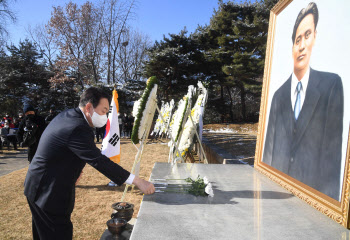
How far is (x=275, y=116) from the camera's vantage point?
2510 millimetres

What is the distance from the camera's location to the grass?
3.34 meters

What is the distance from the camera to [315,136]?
1.75 metres

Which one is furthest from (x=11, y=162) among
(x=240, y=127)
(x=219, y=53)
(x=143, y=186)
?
(x=219, y=53)

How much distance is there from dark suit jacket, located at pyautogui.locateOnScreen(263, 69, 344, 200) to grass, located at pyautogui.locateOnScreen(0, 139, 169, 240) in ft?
8.63

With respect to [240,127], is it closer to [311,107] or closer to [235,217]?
[311,107]

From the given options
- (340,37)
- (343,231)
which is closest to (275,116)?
(340,37)

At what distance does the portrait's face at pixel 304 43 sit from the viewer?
198 cm

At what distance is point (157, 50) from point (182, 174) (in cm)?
1834

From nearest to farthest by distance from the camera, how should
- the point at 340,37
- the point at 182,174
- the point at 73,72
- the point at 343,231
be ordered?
the point at 343,231
the point at 340,37
the point at 182,174
the point at 73,72

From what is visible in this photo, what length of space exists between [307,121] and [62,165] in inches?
77.1

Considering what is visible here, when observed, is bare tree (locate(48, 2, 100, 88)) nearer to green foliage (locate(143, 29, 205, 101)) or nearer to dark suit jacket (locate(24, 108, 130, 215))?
green foliage (locate(143, 29, 205, 101))

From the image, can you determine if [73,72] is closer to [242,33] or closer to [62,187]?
[242,33]

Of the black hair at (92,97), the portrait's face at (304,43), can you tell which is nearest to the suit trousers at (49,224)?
the black hair at (92,97)

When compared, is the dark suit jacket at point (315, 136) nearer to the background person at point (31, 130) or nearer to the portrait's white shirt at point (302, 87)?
the portrait's white shirt at point (302, 87)
